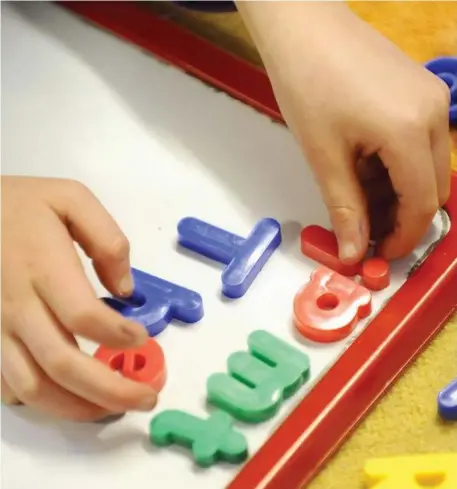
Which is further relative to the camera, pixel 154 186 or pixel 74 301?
pixel 154 186

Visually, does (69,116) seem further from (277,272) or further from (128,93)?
(277,272)

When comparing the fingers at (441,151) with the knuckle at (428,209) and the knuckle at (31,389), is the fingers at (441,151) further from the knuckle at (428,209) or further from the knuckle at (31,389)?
the knuckle at (31,389)

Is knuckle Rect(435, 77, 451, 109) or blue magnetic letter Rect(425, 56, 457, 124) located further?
blue magnetic letter Rect(425, 56, 457, 124)

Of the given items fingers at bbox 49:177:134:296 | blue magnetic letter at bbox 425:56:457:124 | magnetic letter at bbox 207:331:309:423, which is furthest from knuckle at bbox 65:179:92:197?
blue magnetic letter at bbox 425:56:457:124

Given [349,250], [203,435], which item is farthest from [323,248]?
[203,435]

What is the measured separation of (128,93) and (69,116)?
4 centimetres

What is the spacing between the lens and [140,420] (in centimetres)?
40

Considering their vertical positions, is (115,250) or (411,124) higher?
(411,124)

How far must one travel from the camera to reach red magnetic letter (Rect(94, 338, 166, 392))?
409 millimetres

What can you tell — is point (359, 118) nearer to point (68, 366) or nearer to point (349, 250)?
point (349, 250)

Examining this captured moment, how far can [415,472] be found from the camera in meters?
0.36

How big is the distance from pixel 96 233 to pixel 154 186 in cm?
14

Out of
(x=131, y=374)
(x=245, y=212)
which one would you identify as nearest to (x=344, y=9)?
(x=245, y=212)

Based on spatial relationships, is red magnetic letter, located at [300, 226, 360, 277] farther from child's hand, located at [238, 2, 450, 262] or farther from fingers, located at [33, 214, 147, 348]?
fingers, located at [33, 214, 147, 348]
